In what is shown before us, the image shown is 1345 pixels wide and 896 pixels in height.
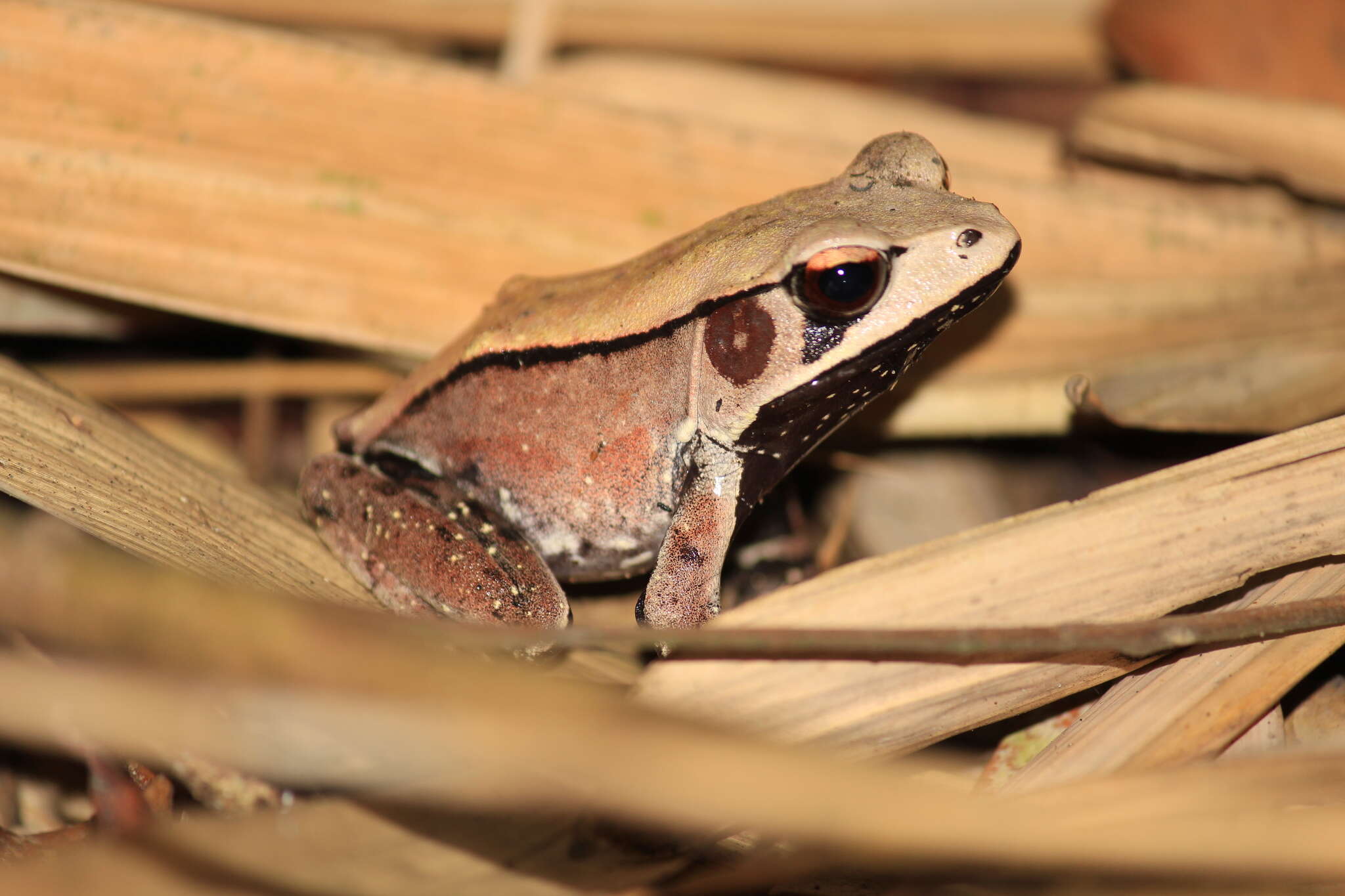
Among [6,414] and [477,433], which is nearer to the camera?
[6,414]

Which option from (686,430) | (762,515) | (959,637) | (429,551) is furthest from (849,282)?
(429,551)

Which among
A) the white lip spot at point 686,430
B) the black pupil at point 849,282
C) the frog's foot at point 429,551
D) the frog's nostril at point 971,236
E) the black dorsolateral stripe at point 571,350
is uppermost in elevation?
the frog's nostril at point 971,236

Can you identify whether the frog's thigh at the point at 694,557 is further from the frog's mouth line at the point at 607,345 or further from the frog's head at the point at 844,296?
the frog's mouth line at the point at 607,345

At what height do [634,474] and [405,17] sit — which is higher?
[405,17]

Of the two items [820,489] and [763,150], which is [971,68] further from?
[820,489]

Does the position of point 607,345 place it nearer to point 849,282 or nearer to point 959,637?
point 849,282

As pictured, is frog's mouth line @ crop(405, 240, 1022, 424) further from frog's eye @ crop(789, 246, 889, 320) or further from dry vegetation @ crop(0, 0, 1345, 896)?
dry vegetation @ crop(0, 0, 1345, 896)

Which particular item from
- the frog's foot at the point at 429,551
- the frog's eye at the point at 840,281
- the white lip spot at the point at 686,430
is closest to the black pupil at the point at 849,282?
the frog's eye at the point at 840,281

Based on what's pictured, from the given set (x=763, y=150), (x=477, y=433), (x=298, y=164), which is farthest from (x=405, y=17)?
(x=477, y=433)
